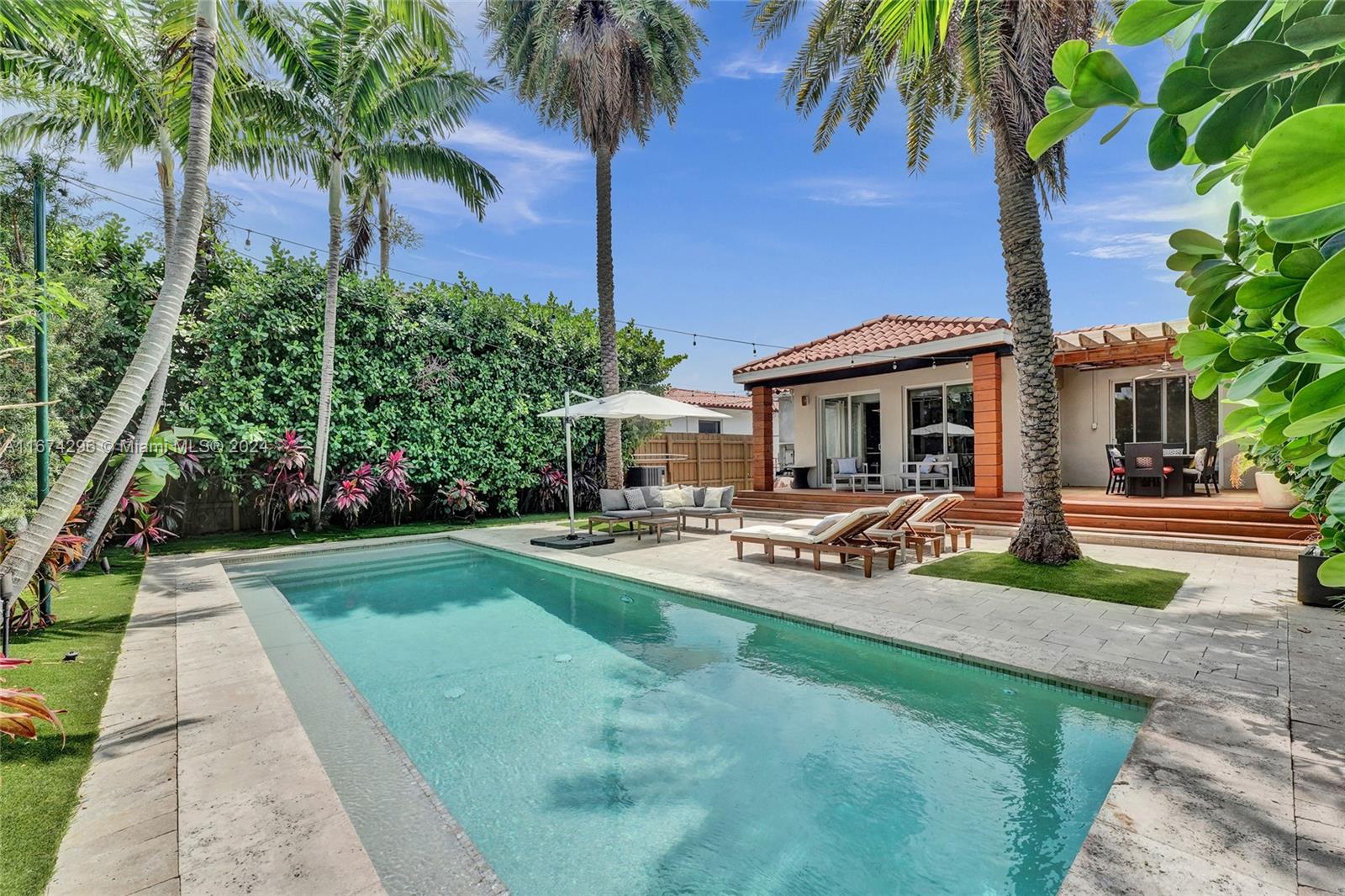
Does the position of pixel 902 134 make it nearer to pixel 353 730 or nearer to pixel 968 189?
pixel 968 189

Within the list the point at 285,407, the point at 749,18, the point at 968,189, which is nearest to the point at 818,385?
the point at 968,189

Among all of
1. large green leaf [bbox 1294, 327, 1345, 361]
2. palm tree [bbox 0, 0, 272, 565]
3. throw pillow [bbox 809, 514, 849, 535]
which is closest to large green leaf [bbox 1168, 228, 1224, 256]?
large green leaf [bbox 1294, 327, 1345, 361]

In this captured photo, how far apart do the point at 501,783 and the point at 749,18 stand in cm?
1201

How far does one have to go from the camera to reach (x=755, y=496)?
17.1 m

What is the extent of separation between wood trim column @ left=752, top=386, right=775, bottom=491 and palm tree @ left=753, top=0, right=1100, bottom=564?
865 centimetres

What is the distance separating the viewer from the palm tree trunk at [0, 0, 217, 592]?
5.06 metres

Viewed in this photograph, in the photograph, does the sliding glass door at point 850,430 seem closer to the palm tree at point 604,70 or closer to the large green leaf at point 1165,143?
the palm tree at point 604,70

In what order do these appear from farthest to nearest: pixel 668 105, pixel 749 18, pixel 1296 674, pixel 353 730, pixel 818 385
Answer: pixel 818 385 < pixel 668 105 < pixel 749 18 < pixel 1296 674 < pixel 353 730

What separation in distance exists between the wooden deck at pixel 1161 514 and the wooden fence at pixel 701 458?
611 centimetres

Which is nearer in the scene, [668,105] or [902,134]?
[902,134]

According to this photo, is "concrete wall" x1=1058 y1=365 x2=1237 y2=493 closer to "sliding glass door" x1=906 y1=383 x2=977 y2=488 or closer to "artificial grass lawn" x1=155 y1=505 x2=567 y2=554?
"sliding glass door" x1=906 y1=383 x2=977 y2=488

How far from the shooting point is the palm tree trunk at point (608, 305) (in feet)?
48.4

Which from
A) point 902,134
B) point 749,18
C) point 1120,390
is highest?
point 749,18

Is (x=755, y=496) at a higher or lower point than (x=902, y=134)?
lower
